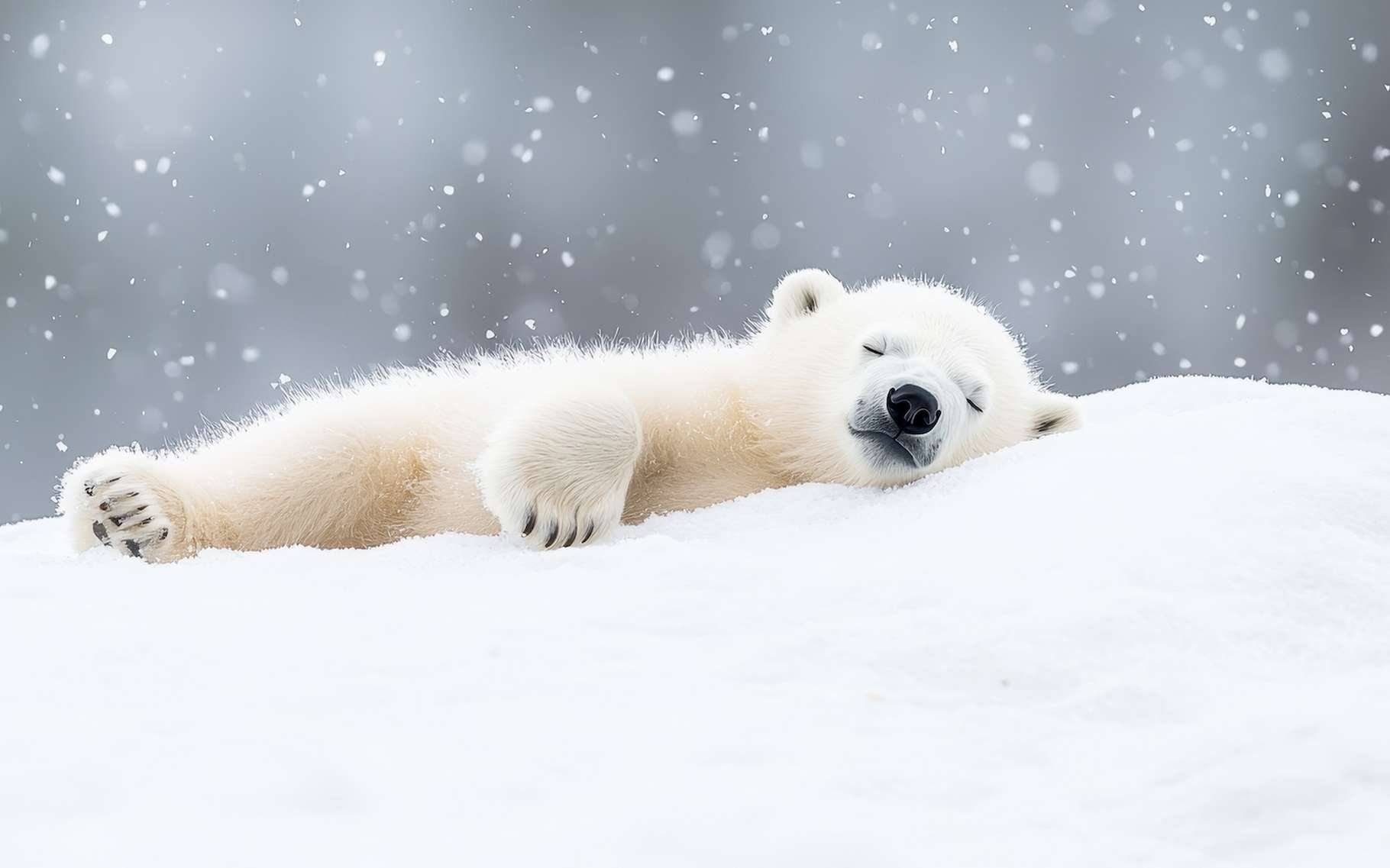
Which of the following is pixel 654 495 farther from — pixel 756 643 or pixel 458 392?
pixel 756 643

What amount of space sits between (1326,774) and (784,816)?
18.1 inches

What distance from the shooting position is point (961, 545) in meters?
1.54

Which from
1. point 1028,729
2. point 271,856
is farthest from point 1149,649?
point 271,856

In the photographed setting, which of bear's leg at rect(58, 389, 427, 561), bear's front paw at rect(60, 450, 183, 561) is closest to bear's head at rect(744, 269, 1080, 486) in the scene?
bear's leg at rect(58, 389, 427, 561)

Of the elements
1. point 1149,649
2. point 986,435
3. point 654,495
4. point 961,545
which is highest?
point 986,435

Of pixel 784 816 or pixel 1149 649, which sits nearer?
pixel 784 816

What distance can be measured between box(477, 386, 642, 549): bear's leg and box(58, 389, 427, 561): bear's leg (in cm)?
44

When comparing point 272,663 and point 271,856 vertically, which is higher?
point 272,663

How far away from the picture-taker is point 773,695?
3.60 feet

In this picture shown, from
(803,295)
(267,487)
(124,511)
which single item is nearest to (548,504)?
(267,487)

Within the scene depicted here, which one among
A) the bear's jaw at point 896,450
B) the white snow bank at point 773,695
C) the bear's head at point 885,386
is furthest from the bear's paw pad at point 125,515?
the bear's jaw at point 896,450

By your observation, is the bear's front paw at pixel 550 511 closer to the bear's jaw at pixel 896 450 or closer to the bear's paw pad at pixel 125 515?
the bear's jaw at pixel 896 450

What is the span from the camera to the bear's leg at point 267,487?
2168 mm

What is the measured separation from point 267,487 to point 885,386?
4.65 ft
